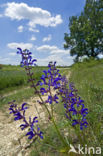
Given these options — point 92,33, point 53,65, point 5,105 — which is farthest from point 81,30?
point 53,65

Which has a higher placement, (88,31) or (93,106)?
(88,31)

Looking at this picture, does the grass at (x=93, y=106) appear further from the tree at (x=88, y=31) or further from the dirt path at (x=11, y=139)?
the tree at (x=88, y=31)

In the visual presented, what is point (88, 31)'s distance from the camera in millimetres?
22891

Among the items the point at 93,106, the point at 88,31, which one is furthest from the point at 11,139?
the point at 88,31

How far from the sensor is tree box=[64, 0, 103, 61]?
914 inches

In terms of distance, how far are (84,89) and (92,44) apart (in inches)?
918

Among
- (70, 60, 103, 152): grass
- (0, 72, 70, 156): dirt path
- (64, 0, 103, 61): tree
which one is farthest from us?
(64, 0, 103, 61): tree

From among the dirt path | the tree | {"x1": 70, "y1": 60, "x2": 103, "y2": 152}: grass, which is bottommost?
the dirt path

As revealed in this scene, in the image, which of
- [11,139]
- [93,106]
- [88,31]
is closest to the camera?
[93,106]

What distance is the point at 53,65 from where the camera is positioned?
162 cm

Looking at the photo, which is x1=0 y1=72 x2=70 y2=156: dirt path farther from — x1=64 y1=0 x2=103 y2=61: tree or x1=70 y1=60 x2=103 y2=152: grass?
x1=64 y1=0 x2=103 y2=61: tree

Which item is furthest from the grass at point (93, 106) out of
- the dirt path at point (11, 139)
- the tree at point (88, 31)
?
the tree at point (88, 31)

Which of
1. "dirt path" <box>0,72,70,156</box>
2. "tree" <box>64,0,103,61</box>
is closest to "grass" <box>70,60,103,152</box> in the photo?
"dirt path" <box>0,72,70,156</box>

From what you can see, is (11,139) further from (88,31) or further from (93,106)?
(88,31)
